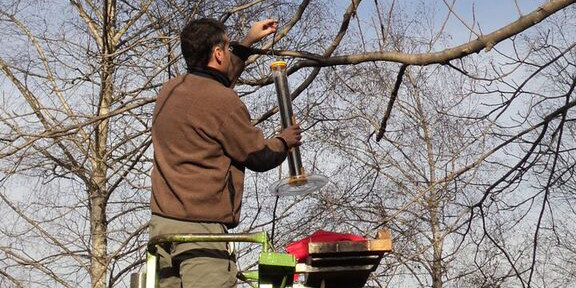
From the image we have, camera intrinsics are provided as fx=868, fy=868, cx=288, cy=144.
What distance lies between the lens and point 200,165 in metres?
3.36

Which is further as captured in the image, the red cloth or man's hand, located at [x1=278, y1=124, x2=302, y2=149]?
the red cloth

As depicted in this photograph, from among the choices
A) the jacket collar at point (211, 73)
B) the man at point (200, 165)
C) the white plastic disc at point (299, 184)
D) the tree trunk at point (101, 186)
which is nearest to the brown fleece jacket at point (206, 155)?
the man at point (200, 165)

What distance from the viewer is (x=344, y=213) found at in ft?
34.2

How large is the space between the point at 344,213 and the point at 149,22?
323 cm

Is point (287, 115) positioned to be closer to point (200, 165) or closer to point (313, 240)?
point (313, 240)

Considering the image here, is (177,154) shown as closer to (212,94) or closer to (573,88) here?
(212,94)

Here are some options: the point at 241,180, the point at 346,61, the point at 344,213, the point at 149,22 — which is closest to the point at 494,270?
the point at 344,213

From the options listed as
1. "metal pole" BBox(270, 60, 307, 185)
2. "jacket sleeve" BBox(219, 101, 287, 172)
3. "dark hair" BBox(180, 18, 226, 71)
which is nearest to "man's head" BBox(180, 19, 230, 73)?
"dark hair" BBox(180, 18, 226, 71)

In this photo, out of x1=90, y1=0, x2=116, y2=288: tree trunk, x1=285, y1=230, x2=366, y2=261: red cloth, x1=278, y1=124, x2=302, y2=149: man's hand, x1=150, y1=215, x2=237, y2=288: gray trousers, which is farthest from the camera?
x1=90, y1=0, x2=116, y2=288: tree trunk

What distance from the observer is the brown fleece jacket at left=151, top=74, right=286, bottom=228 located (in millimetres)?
3318

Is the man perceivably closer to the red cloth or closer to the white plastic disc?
the white plastic disc

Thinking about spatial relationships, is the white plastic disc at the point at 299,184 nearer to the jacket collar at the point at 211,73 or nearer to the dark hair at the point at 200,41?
the jacket collar at the point at 211,73

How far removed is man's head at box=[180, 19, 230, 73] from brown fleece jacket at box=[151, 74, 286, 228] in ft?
0.59

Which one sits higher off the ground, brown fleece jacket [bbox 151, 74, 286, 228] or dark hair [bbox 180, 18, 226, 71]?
dark hair [bbox 180, 18, 226, 71]
